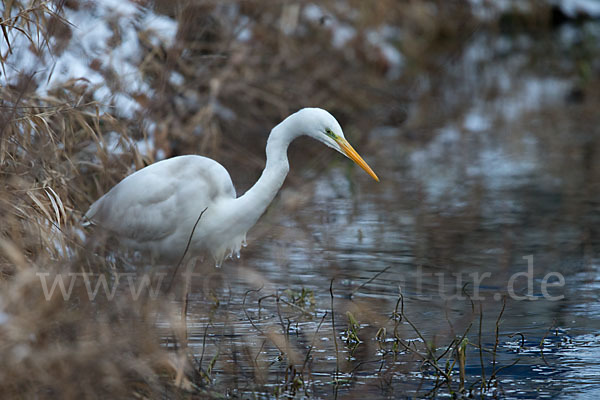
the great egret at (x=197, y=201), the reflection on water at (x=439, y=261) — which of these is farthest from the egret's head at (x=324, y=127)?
the reflection on water at (x=439, y=261)

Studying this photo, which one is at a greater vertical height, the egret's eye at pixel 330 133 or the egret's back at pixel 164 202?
the egret's eye at pixel 330 133

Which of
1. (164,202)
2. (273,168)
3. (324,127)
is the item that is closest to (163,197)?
(164,202)

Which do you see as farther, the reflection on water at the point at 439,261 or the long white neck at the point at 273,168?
the long white neck at the point at 273,168

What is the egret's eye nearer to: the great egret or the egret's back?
the great egret

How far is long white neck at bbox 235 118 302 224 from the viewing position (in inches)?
159

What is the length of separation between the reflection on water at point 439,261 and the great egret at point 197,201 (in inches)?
7.7

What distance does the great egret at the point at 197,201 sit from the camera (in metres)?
4.05

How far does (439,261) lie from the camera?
532cm

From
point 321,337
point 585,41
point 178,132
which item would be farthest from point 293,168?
point 585,41

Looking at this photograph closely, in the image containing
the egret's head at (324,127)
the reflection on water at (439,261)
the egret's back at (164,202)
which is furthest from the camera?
the egret's back at (164,202)

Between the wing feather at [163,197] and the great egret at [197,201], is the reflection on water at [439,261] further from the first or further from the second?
the wing feather at [163,197]

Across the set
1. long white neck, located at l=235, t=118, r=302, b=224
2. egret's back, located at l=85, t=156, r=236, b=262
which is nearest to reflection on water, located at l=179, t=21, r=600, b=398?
long white neck, located at l=235, t=118, r=302, b=224

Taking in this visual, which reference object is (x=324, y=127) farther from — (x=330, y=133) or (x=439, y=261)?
(x=439, y=261)

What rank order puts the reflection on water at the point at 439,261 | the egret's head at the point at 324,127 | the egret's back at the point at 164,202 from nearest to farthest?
1. the reflection on water at the point at 439,261
2. the egret's head at the point at 324,127
3. the egret's back at the point at 164,202
